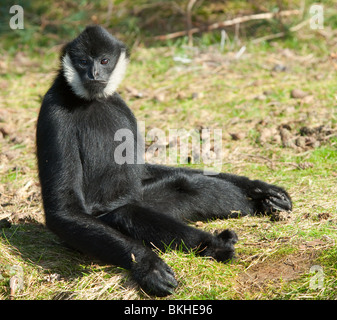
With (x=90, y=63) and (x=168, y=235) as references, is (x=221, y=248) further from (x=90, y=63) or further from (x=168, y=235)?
(x=90, y=63)

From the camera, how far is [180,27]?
40.4 ft

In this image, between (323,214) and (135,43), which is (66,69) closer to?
(323,214)

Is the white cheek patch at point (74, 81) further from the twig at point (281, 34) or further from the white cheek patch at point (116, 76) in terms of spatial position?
the twig at point (281, 34)

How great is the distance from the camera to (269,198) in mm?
5625

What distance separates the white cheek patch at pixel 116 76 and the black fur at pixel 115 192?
0.08 meters

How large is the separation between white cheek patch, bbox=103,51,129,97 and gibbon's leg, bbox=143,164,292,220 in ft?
3.85

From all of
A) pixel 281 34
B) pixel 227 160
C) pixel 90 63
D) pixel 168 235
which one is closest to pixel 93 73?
pixel 90 63

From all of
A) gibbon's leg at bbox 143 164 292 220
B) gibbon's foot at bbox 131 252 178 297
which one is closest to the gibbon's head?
gibbon's leg at bbox 143 164 292 220

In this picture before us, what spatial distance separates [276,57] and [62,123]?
689 centimetres

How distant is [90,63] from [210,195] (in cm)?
201

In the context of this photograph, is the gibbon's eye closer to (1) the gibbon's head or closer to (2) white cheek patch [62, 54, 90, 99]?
(1) the gibbon's head

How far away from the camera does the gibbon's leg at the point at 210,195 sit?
5.62 metres

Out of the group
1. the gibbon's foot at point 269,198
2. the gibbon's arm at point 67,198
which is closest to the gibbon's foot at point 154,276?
the gibbon's arm at point 67,198

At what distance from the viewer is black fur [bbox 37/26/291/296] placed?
452 centimetres
